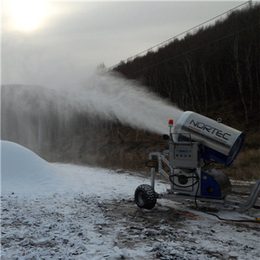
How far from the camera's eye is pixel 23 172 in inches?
476

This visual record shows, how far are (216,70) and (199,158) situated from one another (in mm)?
29631

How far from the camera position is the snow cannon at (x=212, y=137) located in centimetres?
691

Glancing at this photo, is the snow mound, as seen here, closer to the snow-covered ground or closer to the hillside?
the snow-covered ground

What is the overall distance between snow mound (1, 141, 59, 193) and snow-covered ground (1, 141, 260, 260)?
763 mm

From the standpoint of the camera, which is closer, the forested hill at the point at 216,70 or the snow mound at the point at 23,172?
the snow mound at the point at 23,172

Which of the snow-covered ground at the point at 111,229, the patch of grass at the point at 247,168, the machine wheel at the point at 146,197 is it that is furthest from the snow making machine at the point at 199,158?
the patch of grass at the point at 247,168

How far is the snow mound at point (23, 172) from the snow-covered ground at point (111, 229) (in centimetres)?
76

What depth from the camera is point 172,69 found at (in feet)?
126

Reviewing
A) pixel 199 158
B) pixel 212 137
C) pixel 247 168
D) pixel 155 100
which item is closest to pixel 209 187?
pixel 199 158

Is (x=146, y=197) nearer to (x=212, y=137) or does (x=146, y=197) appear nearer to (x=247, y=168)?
(x=212, y=137)

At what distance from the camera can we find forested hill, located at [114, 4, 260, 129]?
2808 centimetres

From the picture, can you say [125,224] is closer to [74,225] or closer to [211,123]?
[74,225]

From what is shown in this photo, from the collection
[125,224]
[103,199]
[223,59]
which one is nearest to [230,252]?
[125,224]

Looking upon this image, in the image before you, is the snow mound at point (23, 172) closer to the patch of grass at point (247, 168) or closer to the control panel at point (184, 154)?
the control panel at point (184, 154)
